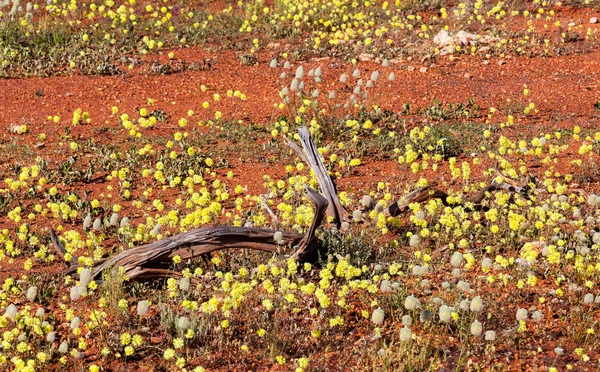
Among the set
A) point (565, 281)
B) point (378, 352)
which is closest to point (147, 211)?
point (378, 352)

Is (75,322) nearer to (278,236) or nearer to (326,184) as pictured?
(278,236)

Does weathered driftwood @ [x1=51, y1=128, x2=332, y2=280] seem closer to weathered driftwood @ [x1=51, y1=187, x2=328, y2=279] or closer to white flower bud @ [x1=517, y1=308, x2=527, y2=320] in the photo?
weathered driftwood @ [x1=51, y1=187, x2=328, y2=279]

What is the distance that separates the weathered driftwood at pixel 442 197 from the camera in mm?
6828

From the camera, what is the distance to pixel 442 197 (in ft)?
23.4

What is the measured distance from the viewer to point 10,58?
11.5 meters

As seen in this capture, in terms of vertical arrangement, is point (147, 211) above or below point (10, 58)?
below

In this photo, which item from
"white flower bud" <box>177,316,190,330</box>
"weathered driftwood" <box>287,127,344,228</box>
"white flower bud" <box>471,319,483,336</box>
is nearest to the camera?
"white flower bud" <box>471,319,483,336</box>

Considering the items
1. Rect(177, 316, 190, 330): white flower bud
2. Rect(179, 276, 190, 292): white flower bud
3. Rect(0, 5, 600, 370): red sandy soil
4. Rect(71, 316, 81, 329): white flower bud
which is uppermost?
Rect(71, 316, 81, 329): white flower bud

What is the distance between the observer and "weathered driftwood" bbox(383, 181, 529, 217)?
269 inches

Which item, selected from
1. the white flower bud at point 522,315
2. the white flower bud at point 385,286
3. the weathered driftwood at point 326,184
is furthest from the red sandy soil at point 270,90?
the white flower bud at point 522,315

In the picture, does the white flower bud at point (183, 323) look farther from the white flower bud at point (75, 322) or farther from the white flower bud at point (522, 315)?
the white flower bud at point (522, 315)

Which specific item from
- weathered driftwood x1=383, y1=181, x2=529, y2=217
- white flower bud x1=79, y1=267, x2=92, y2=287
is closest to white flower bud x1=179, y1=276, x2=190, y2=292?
white flower bud x1=79, y1=267, x2=92, y2=287

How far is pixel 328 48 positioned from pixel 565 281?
7365 mm

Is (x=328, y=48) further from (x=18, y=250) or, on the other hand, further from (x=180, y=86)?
(x=18, y=250)
